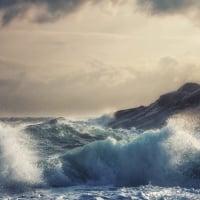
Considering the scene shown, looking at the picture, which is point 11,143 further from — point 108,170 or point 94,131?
point 94,131

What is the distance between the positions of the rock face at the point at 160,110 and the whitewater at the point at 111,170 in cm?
4784

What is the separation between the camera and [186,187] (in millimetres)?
23016

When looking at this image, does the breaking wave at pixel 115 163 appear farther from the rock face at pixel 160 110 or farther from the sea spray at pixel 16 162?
the rock face at pixel 160 110

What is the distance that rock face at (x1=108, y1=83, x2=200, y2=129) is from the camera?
83.9 m

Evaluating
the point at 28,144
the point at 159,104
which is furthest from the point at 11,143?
the point at 159,104

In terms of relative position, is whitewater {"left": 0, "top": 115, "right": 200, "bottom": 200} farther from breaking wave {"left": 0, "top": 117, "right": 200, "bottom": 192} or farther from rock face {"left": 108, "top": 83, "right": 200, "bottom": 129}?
rock face {"left": 108, "top": 83, "right": 200, "bottom": 129}

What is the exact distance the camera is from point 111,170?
25922 millimetres

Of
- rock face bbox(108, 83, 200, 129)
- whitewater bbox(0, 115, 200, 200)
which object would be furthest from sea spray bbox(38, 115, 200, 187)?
rock face bbox(108, 83, 200, 129)

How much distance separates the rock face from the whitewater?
47.8 m

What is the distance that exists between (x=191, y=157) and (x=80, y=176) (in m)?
5.25

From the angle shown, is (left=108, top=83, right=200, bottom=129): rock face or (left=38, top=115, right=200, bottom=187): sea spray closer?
(left=38, top=115, right=200, bottom=187): sea spray

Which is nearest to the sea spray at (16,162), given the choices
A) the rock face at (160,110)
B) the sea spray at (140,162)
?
the sea spray at (140,162)

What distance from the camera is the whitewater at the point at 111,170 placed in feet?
73.0

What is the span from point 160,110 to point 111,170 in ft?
228
